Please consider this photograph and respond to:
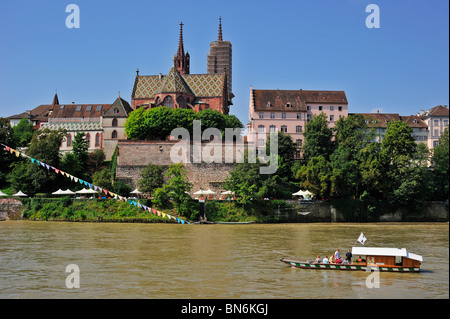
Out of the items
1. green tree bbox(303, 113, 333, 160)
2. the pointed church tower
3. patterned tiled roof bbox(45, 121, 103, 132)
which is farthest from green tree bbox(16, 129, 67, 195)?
the pointed church tower

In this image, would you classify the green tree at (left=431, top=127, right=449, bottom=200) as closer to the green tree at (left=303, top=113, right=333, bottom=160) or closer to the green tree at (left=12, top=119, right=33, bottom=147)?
the green tree at (left=303, top=113, right=333, bottom=160)

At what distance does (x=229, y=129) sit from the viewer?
74.3 m

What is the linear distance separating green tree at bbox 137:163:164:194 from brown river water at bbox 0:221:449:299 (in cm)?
1663

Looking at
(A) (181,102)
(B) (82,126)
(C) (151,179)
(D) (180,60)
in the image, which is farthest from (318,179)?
(D) (180,60)

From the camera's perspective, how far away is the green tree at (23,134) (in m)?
76.3

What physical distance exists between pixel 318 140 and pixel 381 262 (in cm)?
4165

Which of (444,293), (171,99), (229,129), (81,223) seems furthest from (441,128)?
(444,293)

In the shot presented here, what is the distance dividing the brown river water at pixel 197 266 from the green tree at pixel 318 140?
24.6m

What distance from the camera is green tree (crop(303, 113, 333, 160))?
66.1 meters

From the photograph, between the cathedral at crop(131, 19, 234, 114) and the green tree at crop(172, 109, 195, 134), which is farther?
the cathedral at crop(131, 19, 234, 114)

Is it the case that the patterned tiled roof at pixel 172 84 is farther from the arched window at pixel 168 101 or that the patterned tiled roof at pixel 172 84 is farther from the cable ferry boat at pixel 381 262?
the cable ferry boat at pixel 381 262

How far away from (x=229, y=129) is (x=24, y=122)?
4278 centimetres

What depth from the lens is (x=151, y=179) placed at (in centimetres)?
5919

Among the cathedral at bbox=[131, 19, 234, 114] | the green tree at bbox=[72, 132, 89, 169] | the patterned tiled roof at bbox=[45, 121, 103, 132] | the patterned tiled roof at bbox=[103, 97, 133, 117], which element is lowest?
the green tree at bbox=[72, 132, 89, 169]
